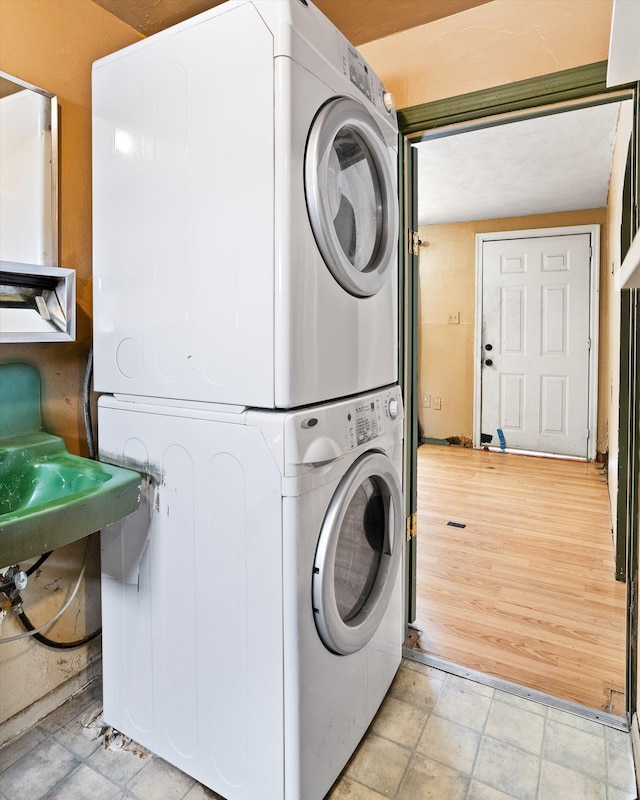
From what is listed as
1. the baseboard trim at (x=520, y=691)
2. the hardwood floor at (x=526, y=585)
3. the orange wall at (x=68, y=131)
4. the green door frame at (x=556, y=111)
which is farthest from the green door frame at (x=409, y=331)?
the orange wall at (x=68, y=131)

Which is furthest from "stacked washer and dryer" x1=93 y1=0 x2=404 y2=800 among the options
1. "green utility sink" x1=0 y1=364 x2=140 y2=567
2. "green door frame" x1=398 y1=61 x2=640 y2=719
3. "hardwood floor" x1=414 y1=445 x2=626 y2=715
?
"hardwood floor" x1=414 y1=445 x2=626 y2=715

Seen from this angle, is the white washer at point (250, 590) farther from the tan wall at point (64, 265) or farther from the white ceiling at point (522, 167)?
the white ceiling at point (522, 167)

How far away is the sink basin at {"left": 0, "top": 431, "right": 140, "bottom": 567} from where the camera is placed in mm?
1004

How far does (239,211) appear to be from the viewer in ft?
3.68

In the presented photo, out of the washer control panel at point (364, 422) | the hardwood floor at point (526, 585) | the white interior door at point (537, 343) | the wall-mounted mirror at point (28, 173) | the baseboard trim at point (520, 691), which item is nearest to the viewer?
the washer control panel at point (364, 422)

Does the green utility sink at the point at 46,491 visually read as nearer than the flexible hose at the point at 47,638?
Yes

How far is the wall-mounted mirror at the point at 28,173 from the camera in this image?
1.40 meters

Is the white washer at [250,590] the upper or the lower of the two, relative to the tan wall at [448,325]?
lower

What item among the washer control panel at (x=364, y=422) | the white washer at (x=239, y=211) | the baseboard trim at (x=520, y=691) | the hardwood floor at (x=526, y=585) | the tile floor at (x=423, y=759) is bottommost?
the tile floor at (x=423, y=759)

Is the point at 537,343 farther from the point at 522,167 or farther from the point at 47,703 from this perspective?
the point at 47,703

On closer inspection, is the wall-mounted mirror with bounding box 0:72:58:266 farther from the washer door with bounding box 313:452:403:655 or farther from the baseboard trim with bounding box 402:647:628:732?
the baseboard trim with bounding box 402:647:628:732

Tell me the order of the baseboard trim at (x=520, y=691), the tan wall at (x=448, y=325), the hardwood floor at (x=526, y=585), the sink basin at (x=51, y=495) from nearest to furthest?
the sink basin at (x=51, y=495)
the baseboard trim at (x=520, y=691)
the hardwood floor at (x=526, y=585)
the tan wall at (x=448, y=325)

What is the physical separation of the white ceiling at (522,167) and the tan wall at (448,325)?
0.34 m

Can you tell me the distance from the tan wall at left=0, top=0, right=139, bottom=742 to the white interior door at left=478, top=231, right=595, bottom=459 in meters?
4.08
